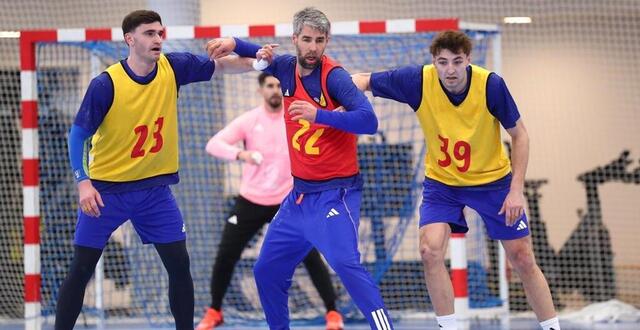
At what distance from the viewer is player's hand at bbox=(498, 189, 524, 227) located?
526cm

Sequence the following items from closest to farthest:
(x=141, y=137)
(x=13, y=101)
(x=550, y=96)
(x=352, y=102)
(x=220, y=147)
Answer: (x=352, y=102), (x=141, y=137), (x=220, y=147), (x=13, y=101), (x=550, y=96)

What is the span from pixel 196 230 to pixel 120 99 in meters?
3.69

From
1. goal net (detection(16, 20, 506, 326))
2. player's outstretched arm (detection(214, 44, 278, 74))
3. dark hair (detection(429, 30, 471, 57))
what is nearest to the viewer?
dark hair (detection(429, 30, 471, 57))

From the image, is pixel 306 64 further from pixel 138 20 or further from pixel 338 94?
pixel 138 20

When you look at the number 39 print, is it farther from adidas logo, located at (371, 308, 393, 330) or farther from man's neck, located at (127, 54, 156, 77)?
man's neck, located at (127, 54, 156, 77)

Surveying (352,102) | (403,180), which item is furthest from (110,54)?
(352,102)

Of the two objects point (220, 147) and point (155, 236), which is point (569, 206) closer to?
point (220, 147)

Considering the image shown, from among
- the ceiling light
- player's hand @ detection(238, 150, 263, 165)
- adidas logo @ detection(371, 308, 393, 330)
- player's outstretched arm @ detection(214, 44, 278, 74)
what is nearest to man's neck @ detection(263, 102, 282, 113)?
player's hand @ detection(238, 150, 263, 165)

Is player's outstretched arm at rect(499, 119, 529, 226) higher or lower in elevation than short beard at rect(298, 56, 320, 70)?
lower

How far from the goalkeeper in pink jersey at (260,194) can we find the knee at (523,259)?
2463 millimetres

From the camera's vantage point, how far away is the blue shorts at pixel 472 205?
5410mm

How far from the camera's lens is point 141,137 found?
5410 millimetres

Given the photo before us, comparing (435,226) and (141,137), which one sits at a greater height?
(141,137)

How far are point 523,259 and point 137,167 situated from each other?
2.12 metres
